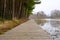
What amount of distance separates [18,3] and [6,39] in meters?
18.8

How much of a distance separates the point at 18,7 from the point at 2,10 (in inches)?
265

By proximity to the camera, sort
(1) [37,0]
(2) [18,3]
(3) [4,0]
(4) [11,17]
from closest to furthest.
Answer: (3) [4,0] < (4) [11,17] < (2) [18,3] < (1) [37,0]

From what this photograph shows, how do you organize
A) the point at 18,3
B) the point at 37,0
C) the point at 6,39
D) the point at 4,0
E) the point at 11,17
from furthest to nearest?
the point at 37,0 → the point at 18,3 → the point at 11,17 → the point at 4,0 → the point at 6,39

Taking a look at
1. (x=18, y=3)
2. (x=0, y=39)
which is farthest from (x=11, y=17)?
(x=0, y=39)

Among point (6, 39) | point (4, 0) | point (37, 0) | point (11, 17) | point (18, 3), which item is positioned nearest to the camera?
point (6, 39)

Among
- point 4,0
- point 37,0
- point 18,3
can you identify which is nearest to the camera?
point 4,0

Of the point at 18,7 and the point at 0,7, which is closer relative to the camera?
the point at 0,7

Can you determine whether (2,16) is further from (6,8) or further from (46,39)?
(46,39)

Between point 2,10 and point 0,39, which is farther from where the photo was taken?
point 2,10

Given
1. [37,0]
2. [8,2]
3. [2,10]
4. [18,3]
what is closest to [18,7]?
[18,3]

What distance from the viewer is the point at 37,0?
34.9 metres

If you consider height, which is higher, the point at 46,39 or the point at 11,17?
the point at 46,39

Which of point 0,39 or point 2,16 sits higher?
point 0,39

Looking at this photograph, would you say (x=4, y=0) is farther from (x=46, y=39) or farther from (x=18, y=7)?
(x=46, y=39)
